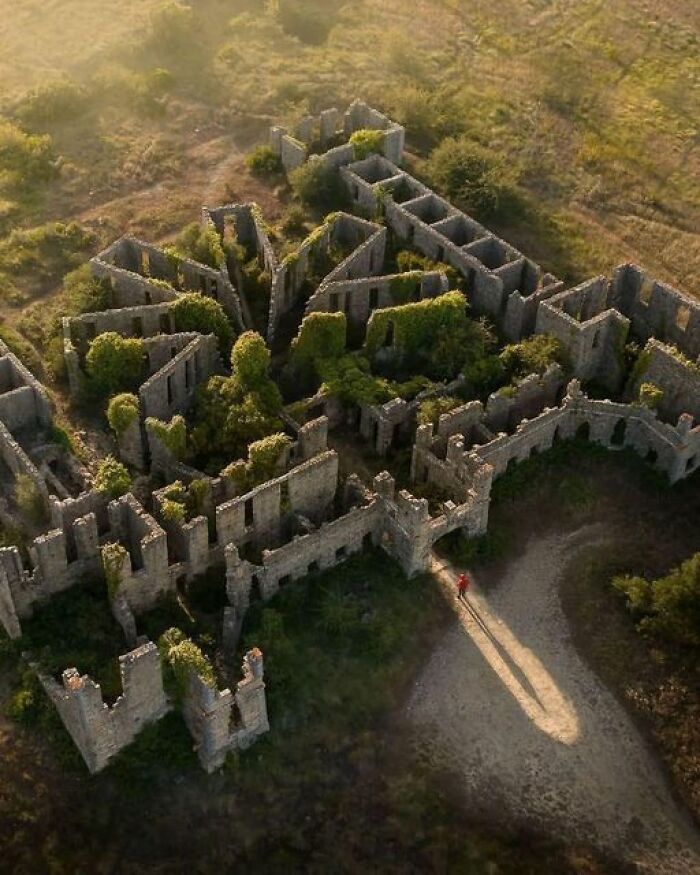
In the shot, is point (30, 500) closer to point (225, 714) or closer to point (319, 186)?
point (225, 714)

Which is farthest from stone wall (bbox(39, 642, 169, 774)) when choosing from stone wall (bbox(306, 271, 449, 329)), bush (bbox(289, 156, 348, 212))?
bush (bbox(289, 156, 348, 212))

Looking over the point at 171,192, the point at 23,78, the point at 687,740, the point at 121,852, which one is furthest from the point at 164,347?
the point at 23,78

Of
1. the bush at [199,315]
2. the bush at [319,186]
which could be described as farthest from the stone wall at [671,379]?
the bush at [319,186]

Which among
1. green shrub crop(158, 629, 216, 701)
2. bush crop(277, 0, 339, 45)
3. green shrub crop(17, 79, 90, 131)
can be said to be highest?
bush crop(277, 0, 339, 45)

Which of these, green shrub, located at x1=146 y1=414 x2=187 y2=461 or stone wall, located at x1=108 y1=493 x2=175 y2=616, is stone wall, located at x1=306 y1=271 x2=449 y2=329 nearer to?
green shrub, located at x1=146 y1=414 x2=187 y2=461

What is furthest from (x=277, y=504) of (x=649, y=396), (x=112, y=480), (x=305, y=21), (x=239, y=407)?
(x=305, y=21)

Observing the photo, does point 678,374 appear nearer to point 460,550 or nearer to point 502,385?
point 502,385
